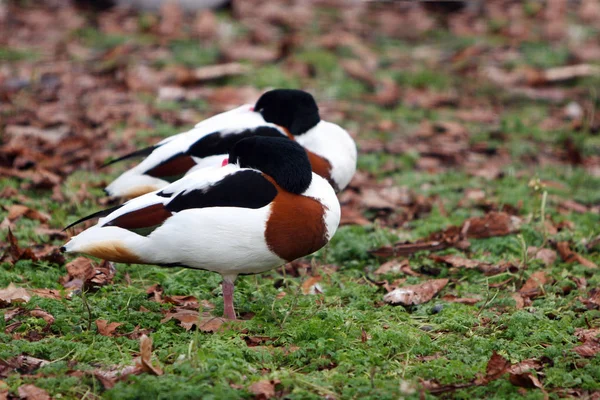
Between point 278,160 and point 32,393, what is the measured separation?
1503 millimetres

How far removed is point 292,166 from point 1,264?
5.66 feet

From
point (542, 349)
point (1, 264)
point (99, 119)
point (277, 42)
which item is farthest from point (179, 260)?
point (277, 42)

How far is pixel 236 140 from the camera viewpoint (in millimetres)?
5012

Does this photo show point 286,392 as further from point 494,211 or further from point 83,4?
point 83,4

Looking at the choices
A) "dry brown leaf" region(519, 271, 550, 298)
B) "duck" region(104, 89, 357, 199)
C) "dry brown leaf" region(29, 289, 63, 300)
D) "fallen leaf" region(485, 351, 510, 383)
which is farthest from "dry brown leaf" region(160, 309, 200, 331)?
"dry brown leaf" region(519, 271, 550, 298)

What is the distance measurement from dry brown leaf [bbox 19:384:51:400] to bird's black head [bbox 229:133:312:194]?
4.53 feet

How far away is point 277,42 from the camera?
995 cm

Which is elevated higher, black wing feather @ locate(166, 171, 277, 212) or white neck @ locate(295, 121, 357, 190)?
black wing feather @ locate(166, 171, 277, 212)

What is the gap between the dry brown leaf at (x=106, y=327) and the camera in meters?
3.76

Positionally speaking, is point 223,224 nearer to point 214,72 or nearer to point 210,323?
point 210,323

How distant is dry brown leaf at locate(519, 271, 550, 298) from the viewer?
4.46 m

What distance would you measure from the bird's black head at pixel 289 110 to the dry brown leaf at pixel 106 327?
2.05 metres

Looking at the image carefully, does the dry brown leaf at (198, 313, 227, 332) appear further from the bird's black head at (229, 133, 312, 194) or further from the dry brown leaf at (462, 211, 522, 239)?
the dry brown leaf at (462, 211, 522, 239)

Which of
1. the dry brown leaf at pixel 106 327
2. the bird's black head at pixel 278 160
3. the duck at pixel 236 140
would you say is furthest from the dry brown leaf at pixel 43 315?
the duck at pixel 236 140
